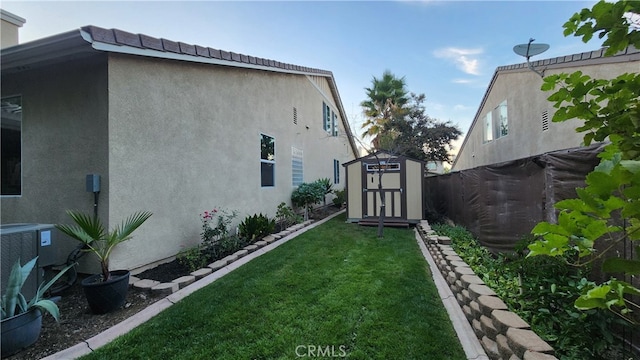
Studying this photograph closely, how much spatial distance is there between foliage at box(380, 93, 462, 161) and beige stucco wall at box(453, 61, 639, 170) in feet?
22.3

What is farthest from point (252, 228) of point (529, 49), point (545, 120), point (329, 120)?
point (329, 120)

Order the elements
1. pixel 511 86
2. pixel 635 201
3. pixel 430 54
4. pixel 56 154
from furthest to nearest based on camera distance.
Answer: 1. pixel 430 54
2. pixel 511 86
3. pixel 56 154
4. pixel 635 201

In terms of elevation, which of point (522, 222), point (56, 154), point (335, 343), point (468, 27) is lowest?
point (335, 343)

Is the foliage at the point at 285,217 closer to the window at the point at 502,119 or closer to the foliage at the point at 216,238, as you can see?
the foliage at the point at 216,238

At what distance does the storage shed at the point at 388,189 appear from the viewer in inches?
323

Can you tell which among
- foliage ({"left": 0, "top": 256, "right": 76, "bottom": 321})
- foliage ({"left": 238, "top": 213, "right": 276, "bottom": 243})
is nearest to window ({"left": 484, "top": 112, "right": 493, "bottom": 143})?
foliage ({"left": 238, "top": 213, "right": 276, "bottom": 243})

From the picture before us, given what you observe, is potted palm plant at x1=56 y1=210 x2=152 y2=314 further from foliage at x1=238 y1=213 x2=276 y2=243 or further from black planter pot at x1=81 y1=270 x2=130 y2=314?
foliage at x1=238 y1=213 x2=276 y2=243

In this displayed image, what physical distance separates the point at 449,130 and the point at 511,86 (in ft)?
33.1

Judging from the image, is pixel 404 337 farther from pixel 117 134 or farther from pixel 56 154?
pixel 56 154

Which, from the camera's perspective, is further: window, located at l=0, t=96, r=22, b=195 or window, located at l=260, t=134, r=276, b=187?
window, located at l=260, t=134, r=276, b=187

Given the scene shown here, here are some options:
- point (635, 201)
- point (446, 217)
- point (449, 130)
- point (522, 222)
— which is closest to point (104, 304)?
point (635, 201)

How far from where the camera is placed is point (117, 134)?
12.6 feet

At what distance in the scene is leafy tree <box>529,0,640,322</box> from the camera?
2.17 feet

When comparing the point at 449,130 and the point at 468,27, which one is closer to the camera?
the point at 468,27
